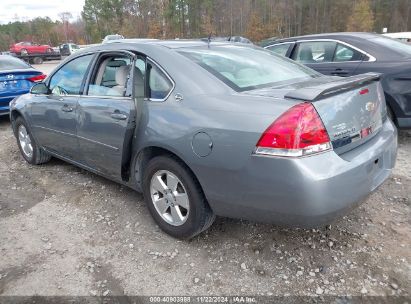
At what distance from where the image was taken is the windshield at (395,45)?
5079 mm

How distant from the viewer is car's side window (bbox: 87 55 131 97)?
3.32m

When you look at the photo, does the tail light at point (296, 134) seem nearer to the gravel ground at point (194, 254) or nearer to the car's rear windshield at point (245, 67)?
the car's rear windshield at point (245, 67)

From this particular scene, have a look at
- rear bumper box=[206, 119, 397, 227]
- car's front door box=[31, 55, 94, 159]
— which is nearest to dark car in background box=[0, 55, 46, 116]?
car's front door box=[31, 55, 94, 159]

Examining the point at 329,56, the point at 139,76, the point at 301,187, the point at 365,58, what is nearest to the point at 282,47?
the point at 329,56

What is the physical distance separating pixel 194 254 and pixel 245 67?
61.1 inches

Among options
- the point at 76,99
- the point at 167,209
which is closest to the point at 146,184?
the point at 167,209

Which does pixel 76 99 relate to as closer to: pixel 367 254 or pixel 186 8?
pixel 367 254

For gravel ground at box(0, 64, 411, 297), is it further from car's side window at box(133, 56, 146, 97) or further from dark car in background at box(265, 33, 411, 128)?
dark car in background at box(265, 33, 411, 128)

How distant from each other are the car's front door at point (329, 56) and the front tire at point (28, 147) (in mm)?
4226

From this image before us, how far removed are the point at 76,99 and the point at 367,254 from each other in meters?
2.96

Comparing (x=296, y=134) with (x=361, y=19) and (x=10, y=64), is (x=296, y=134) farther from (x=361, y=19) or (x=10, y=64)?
(x=361, y=19)

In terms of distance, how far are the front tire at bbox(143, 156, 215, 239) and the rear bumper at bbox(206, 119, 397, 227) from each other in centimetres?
23

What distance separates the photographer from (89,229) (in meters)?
3.30

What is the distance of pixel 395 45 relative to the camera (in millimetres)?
5324
